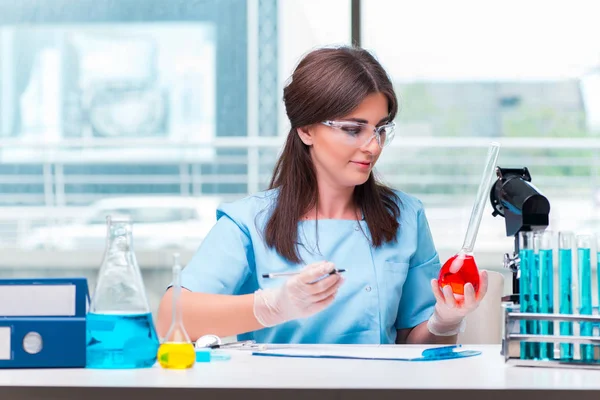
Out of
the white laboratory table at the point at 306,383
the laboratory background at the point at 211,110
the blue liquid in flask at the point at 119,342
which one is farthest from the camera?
the laboratory background at the point at 211,110

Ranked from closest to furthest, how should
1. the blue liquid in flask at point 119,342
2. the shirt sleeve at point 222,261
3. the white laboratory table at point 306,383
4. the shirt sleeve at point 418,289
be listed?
the white laboratory table at point 306,383 → the blue liquid in flask at point 119,342 → the shirt sleeve at point 222,261 → the shirt sleeve at point 418,289

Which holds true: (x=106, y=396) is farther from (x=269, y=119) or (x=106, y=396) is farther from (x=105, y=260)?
(x=269, y=119)

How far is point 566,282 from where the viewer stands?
4.18 feet

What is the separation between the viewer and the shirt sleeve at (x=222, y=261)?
1840 mm

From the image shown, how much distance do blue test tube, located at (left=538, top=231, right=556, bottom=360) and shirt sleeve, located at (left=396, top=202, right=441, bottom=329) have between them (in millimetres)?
698

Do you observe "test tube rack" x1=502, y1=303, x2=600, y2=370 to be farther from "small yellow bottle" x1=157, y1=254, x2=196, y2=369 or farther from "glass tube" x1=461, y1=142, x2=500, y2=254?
"small yellow bottle" x1=157, y1=254, x2=196, y2=369

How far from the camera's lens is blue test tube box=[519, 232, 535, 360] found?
1276mm

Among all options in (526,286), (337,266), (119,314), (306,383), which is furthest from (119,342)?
(337,266)

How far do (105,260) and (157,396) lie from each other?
275mm

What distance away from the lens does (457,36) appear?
5.84 meters

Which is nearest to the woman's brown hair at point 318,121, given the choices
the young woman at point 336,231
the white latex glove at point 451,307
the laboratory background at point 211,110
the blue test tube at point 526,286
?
the young woman at point 336,231

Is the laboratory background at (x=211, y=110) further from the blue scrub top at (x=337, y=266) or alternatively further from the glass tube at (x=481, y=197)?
the glass tube at (x=481, y=197)

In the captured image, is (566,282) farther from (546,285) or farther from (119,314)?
(119,314)

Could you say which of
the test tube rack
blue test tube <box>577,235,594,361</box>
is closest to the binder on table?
the test tube rack
